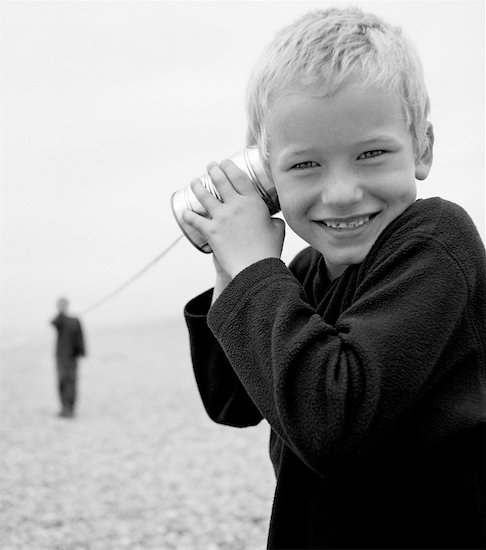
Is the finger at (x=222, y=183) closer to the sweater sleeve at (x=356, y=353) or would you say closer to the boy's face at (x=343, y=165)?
the boy's face at (x=343, y=165)

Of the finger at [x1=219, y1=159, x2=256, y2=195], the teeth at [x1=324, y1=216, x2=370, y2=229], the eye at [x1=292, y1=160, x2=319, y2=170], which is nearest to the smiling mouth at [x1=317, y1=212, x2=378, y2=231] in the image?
the teeth at [x1=324, y1=216, x2=370, y2=229]

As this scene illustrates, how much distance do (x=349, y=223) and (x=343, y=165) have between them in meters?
0.13

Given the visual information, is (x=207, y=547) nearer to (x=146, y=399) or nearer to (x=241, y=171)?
(x=241, y=171)

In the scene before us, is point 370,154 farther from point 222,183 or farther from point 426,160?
point 222,183

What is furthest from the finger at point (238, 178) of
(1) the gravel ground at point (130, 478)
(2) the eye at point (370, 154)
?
(1) the gravel ground at point (130, 478)

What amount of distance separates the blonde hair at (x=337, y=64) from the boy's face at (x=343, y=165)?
24mm

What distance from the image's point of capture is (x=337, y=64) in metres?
1.44

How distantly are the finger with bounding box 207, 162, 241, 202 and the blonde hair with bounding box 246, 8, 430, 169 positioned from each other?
6.3 inches

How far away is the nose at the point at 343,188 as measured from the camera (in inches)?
58.5

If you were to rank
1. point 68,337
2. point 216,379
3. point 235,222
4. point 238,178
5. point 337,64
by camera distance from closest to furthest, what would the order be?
1. point 337,64
2. point 235,222
3. point 238,178
4. point 216,379
5. point 68,337

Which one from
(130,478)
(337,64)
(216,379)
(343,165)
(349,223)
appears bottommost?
(130,478)

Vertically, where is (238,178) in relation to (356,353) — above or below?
above

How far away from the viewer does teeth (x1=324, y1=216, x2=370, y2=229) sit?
1.55m

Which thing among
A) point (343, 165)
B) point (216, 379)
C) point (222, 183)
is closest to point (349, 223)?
point (343, 165)
